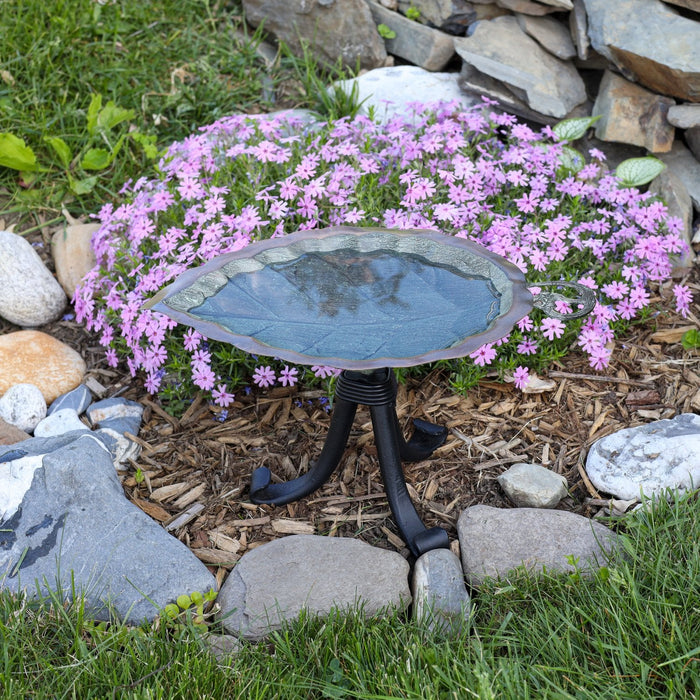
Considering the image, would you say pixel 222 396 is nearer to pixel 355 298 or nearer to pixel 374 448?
pixel 374 448

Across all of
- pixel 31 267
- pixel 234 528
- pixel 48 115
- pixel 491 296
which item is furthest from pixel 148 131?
pixel 491 296

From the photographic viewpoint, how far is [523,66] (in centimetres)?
421

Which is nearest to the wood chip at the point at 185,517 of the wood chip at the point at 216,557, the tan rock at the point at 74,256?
the wood chip at the point at 216,557

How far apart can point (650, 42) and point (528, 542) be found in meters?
2.72

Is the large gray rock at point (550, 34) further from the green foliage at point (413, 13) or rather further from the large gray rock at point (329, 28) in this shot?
the large gray rock at point (329, 28)

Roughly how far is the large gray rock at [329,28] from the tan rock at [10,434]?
118 inches

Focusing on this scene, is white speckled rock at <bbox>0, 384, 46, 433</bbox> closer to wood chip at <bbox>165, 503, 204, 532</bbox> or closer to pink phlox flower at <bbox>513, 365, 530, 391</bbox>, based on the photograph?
wood chip at <bbox>165, 503, 204, 532</bbox>

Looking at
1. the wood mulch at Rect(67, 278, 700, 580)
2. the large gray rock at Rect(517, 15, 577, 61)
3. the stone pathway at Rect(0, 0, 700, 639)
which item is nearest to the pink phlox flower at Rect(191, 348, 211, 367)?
the wood mulch at Rect(67, 278, 700, 580)

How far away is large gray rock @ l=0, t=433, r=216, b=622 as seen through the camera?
226 centimetres

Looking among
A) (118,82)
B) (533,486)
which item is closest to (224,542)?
(533,486)

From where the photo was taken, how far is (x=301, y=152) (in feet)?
11.5

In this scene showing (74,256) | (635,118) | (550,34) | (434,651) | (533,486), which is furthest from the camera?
(550,34)

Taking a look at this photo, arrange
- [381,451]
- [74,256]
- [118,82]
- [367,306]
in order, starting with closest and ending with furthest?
[367,306] < [381,451] < [74,256] < [118,82]

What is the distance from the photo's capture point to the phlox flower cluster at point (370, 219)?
3008 mm
